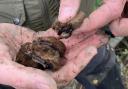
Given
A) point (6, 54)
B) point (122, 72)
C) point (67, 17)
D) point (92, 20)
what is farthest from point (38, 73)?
point (122, 72)

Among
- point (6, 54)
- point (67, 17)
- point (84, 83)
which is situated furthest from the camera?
point (84, 83)

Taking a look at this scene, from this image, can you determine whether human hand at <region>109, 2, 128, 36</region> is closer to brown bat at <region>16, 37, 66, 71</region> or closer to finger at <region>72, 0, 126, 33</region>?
finger at <region>72, 0, 126, 33</region>

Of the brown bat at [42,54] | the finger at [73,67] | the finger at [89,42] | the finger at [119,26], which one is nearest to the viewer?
the finger at [73,67]

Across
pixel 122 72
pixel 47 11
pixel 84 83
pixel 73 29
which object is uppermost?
pixel 73 29

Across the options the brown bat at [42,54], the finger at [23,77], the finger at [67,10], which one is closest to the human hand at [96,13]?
the finger at [67,10]

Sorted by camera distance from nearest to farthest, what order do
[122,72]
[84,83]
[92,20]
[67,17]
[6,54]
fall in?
1. [6,54]
2. [67,17]
3. [92,20]
4. [84,83]
5. [122,72]

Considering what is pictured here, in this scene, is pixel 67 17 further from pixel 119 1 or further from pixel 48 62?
pixel 119 1

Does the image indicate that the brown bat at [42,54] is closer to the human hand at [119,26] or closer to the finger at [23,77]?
the finger at [23,77]
